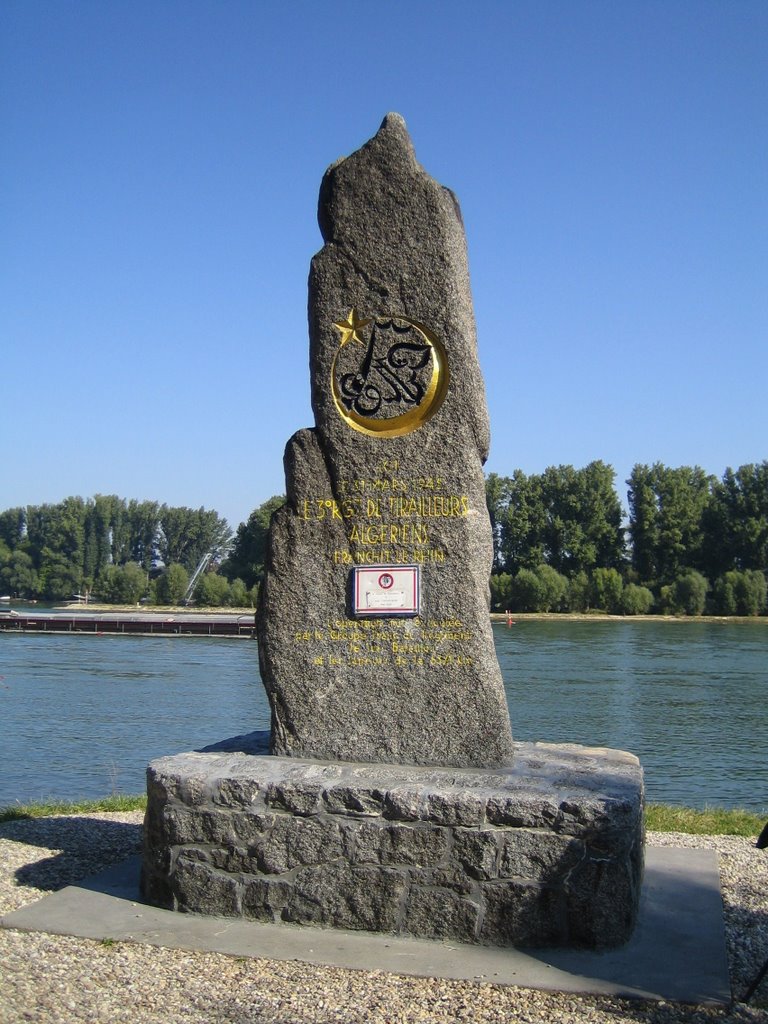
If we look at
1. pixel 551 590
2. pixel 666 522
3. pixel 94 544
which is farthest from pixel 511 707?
pixel 94 544

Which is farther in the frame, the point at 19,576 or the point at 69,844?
the point at 19,576

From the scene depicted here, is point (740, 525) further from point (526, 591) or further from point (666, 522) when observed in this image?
point (526, 591)

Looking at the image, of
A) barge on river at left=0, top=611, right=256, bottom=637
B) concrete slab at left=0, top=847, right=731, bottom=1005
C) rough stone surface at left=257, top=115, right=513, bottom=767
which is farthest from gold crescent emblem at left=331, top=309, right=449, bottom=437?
barge on river at left=0, top=611, right=256, bottom=637

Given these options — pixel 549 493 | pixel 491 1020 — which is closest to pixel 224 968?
pixel 491 1020

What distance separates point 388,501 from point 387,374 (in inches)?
29.0

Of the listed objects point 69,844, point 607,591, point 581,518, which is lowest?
point 69,844

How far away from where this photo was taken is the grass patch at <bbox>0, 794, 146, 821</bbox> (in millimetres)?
8406

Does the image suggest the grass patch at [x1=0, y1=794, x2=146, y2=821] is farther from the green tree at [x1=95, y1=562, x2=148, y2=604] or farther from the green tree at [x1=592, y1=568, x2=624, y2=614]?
the green tree at [x1=95, y1=562, x2=148, y2=604]

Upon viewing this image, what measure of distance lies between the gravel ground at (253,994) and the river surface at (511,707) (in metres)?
A: 6.75

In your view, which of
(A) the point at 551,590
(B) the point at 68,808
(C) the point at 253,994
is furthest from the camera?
(A) the point at 551,590

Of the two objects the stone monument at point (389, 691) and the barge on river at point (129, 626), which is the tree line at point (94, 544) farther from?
the stone monument at point (389, 691)

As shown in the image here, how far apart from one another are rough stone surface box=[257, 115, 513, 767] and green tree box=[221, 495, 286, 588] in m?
Answer: 60.3

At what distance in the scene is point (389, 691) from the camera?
5902mm

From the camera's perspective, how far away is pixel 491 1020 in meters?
4.25
